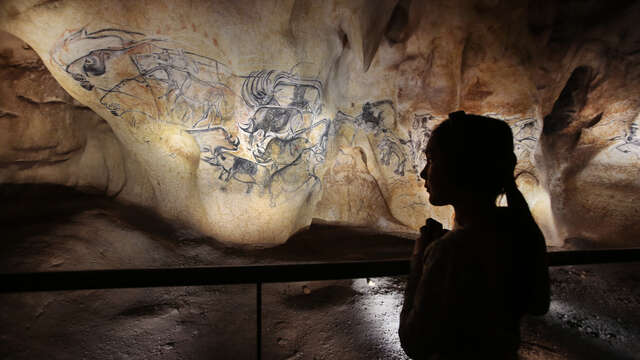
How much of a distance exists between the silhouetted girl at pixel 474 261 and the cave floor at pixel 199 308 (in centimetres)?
270

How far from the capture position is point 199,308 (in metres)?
4.16

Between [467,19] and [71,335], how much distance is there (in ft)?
27.5

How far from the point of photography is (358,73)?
750 cm

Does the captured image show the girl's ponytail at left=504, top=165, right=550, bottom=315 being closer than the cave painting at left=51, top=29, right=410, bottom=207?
Yes

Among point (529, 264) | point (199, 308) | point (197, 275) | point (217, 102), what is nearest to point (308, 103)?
point (217, 102)

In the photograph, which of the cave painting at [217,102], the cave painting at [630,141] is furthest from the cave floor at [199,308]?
the cave painting at [630,141]

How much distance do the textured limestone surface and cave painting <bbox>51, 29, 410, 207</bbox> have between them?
2 cm

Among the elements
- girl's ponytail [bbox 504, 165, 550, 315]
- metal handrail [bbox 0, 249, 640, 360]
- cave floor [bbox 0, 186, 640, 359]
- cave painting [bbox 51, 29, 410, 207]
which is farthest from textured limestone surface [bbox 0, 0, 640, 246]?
girl's ponytail [bbox 504, 165, 550, 315]

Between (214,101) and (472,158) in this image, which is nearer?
(472,158)

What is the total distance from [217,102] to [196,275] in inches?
157

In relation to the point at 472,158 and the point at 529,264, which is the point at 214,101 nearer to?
the point at 472,158

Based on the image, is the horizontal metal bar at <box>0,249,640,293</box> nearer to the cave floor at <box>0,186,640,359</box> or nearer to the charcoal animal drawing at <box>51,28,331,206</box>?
the cave floor at <box>0,186,640,359</box>

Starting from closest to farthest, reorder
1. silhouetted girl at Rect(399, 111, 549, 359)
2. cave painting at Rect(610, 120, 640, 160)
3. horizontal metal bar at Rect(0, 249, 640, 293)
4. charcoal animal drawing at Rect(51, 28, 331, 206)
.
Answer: silhouetted girl at Rect(399, 111, 549, 359) → horizontal metal bar at Rect(0, 249, 640, 293) → charcoal animal drawing at Rect(51, 28, 331, 206) → cave painting at Rect(610, 120, 640, 160)

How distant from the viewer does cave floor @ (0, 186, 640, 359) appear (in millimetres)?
3367
